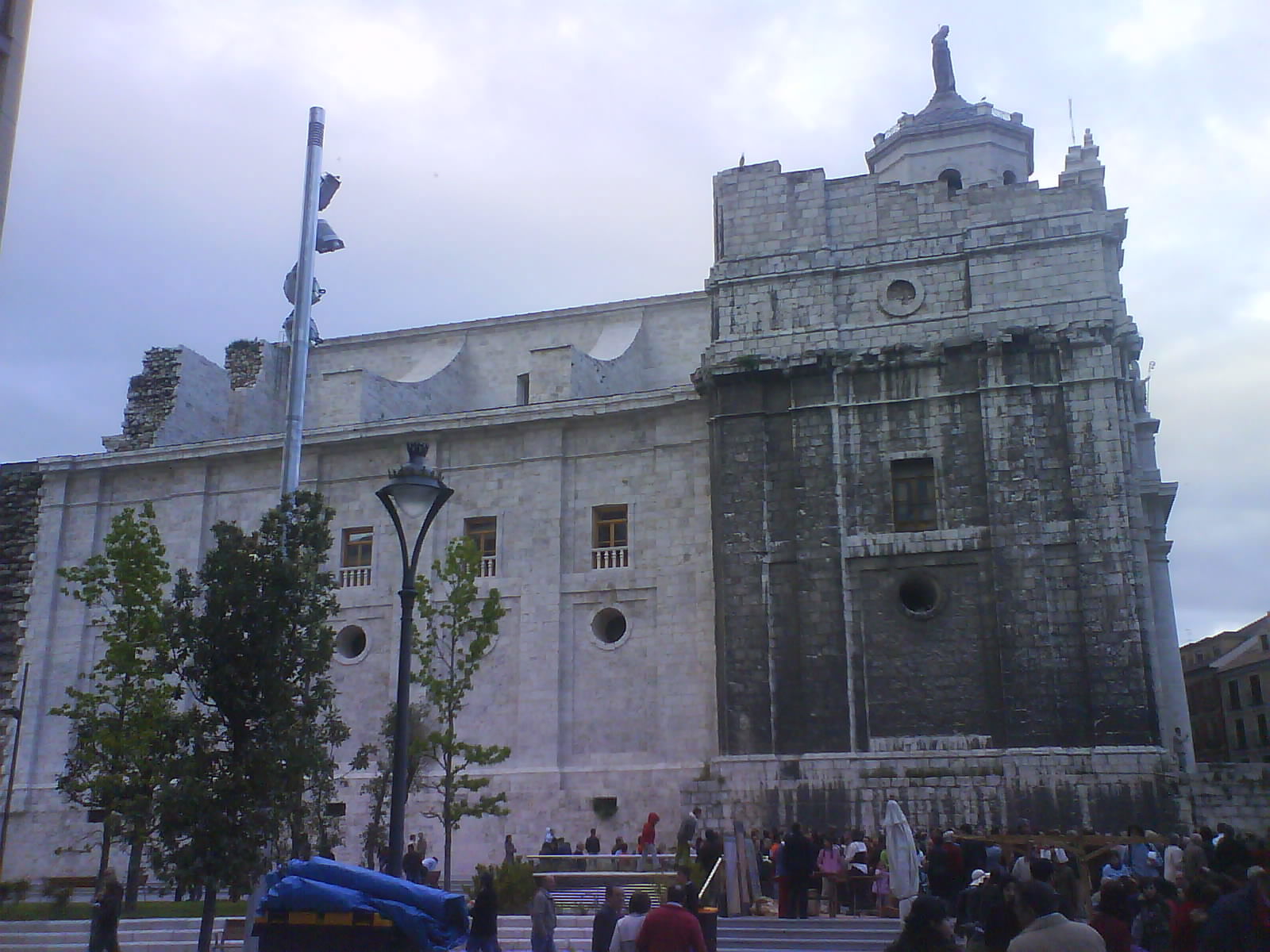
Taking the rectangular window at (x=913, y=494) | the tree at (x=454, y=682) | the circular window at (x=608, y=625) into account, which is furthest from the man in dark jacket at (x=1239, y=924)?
the circular window at (x=608, y=625)

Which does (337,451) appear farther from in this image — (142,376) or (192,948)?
(192,948)

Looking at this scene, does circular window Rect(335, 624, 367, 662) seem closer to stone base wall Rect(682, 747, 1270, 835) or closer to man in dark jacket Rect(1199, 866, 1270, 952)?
stone base wall Rect(682, 747, 1270, 835)

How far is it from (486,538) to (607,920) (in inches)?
717

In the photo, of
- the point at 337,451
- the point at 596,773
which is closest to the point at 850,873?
the point at 596,773

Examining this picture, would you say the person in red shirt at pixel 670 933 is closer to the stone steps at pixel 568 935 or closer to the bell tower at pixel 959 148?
the stone steps at pixel 568 935

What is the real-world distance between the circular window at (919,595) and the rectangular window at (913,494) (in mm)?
1043

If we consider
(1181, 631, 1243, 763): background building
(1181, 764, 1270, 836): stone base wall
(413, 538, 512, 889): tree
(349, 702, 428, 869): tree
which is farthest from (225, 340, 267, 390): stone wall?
(1181, 631, 1243, 763): background building

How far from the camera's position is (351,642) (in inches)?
1169

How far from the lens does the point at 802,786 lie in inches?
947

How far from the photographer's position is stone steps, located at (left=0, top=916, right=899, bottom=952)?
16297mm

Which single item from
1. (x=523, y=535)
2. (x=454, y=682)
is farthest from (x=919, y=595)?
(x=454, y=682)

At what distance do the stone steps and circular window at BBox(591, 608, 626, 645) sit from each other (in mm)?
10081

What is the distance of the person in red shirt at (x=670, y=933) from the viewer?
812 cm

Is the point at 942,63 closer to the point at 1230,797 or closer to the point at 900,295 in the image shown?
the point at 900,295
